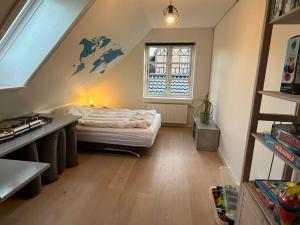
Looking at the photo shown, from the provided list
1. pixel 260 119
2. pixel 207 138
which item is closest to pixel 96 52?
pixel 207 138


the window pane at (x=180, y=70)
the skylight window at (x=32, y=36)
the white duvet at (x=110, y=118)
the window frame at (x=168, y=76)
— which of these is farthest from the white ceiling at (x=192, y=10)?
the white duvet at (x=110, y=118)

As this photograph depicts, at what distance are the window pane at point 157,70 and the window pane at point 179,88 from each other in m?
0.33

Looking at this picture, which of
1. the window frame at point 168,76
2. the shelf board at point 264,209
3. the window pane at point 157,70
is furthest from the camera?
the window pane at point 157,70

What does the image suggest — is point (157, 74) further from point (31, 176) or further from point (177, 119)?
point (31, 176)

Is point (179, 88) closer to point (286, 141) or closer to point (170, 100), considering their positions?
point (170, 100)

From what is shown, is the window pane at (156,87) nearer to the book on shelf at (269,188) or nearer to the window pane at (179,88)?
the window pane at (179,88)

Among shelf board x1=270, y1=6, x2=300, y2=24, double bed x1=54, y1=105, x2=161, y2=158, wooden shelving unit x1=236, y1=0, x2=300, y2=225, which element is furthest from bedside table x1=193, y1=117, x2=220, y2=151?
shelf board x1=270, y1=6, x2=300, y2=24

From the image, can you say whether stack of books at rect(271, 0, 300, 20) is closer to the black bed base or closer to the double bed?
the double bed

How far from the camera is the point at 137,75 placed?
498 centimetres

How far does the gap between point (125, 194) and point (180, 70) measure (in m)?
3.53

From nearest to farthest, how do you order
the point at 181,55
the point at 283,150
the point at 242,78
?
the point at 283,150
the point at 242,78
the point at 181,55

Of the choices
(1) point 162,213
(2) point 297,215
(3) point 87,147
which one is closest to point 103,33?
(3) point 87,147

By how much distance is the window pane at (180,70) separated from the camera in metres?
4.96

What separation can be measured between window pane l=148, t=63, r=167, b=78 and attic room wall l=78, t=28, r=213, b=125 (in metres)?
0.24
